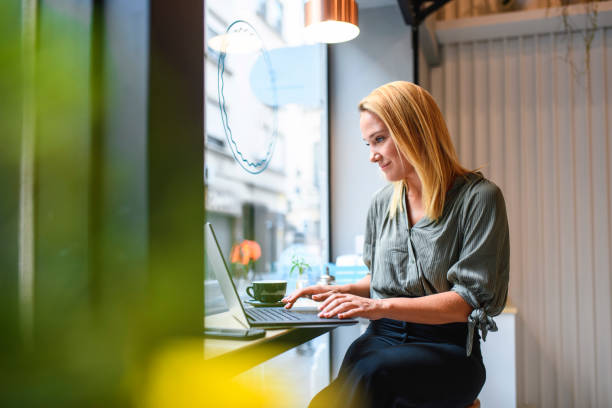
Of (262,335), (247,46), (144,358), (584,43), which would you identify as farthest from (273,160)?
(584,43)

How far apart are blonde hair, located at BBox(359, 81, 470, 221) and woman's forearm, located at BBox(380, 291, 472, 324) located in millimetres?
276

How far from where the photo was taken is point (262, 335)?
0.84 m

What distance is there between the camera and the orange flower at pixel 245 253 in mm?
1875

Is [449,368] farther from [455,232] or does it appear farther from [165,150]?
[165,150]

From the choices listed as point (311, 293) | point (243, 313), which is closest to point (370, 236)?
point (311, 293)

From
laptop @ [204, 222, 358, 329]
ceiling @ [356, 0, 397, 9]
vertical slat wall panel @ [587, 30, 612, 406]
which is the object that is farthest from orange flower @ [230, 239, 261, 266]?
vertical slat wall panel @ [587, 30, 612, 406]

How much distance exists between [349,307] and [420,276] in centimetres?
38

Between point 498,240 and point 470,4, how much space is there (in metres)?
2.41

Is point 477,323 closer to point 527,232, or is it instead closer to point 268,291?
point 268,291

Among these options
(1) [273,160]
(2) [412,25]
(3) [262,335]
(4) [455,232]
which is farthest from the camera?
(2) [412,25]

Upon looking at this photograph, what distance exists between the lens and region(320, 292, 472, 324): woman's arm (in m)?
1.10

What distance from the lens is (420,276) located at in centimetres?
142

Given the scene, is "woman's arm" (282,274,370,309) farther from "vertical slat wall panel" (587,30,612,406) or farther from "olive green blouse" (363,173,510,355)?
"vertical slat wall panel" (587,30,612,406)

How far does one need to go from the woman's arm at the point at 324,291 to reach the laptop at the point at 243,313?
0.12 meters
